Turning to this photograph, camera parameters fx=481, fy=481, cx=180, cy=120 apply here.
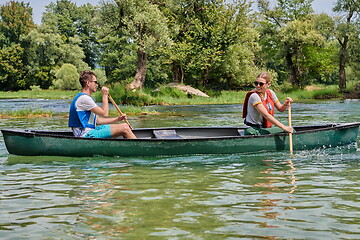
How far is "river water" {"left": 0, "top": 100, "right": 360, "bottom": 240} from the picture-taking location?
14.8 ft

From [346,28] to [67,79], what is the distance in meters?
28.5

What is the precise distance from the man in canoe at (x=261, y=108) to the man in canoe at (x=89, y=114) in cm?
239

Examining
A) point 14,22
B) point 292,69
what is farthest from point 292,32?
point 14,22

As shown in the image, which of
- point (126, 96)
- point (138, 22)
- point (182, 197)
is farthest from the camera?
point (138, 22)

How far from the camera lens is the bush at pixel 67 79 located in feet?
169

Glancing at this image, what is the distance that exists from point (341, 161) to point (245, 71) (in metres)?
36.9

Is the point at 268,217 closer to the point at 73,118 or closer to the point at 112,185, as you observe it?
the point at 112,185

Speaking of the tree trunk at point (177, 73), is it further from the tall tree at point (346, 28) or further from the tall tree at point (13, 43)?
the tall tree at point (13, 43)

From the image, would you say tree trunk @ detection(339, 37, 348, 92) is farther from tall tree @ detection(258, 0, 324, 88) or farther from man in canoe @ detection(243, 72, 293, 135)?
man in canoe @ detection(243, 72, 293, 135)

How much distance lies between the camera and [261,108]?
9094 mm

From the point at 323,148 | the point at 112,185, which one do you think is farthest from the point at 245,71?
the point at 112,185

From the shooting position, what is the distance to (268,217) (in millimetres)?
4875

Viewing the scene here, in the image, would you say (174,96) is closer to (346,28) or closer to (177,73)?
(177,73)

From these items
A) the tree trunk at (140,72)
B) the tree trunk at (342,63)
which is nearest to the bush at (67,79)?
the tree trunk at (140,72)
